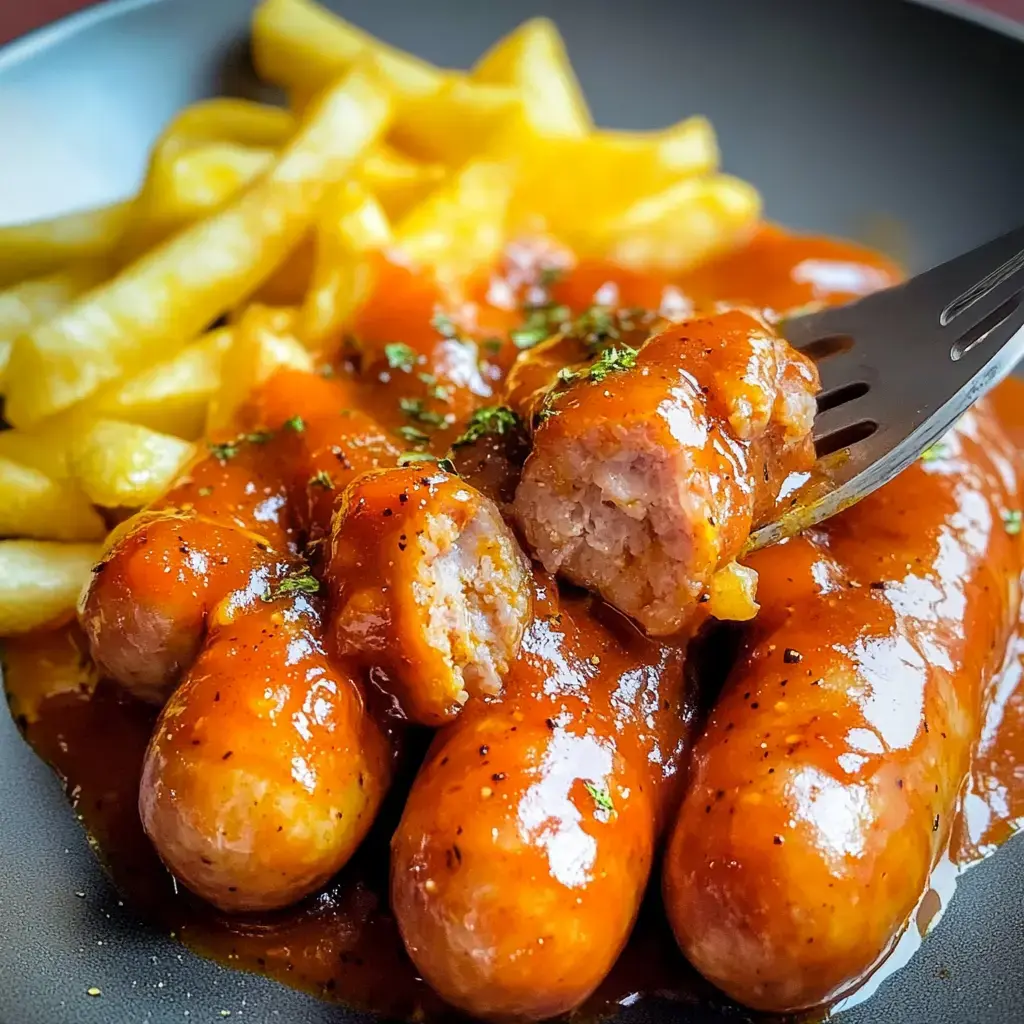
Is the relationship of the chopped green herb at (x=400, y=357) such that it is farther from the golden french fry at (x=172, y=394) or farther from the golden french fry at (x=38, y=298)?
the golden french fry at (x=38, y=298)

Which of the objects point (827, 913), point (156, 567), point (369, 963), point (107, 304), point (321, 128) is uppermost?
point (321, 128)

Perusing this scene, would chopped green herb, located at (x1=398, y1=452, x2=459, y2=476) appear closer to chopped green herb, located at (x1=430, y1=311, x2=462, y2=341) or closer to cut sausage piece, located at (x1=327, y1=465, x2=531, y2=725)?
cut sausage piece, located at (x1=327, y1=465, x2=531, y2=725)

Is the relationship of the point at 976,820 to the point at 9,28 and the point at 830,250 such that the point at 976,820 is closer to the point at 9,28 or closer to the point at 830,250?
the point at 830,250

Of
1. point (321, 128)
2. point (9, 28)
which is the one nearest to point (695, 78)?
point (321, 128)

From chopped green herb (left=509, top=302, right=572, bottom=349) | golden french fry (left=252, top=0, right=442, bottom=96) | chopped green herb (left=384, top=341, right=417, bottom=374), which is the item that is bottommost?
chopped green herb (left=509, top=302, right=572, bottom=349)

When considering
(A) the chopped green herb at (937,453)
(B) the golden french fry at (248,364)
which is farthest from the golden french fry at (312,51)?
(A) the chopped green herb at (937,453)

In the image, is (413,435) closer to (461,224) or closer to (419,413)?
(419,413)

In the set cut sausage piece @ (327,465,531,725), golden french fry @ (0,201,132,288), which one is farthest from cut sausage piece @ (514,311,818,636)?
golden french fry @ (0,201,132,288)
